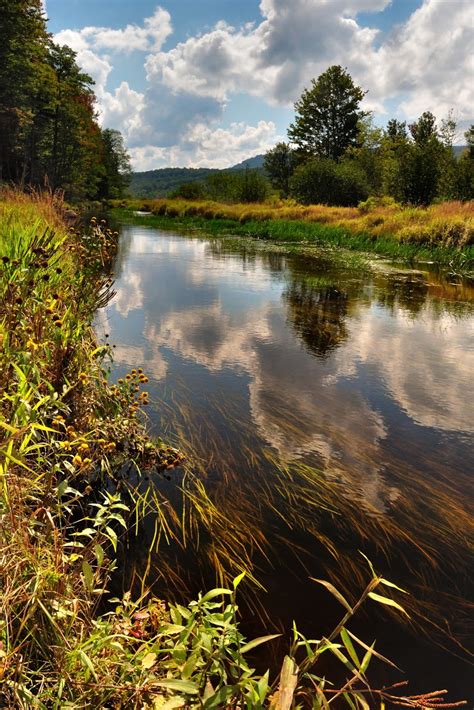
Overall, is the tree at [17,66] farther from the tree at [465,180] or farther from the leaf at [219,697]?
the leaf at [219,697]

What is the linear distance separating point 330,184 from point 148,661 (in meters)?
40.2

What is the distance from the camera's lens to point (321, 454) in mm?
4160

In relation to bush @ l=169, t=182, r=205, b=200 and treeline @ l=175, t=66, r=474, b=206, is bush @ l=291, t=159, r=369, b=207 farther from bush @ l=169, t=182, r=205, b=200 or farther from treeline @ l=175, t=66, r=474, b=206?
bush @ l=169, t=182, r=205, b=200

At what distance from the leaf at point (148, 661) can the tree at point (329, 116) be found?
6580 cm

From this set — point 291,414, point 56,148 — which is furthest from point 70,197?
point 291,414

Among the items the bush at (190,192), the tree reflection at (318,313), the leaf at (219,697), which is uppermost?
the bush at (190,192)

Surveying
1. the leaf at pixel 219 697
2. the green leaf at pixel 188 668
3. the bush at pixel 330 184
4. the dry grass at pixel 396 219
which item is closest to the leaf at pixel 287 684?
the leaf at pixel 219 697

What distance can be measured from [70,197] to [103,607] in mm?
43018

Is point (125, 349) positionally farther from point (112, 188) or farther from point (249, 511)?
point (112, 188)

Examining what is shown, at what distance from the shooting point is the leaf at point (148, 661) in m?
1.56

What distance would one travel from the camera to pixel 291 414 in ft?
16.1

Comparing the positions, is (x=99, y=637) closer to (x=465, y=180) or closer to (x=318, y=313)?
(x=318, y=313)

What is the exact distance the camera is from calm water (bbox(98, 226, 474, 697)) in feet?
8.51

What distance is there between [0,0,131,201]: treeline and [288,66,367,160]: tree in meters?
29.4
